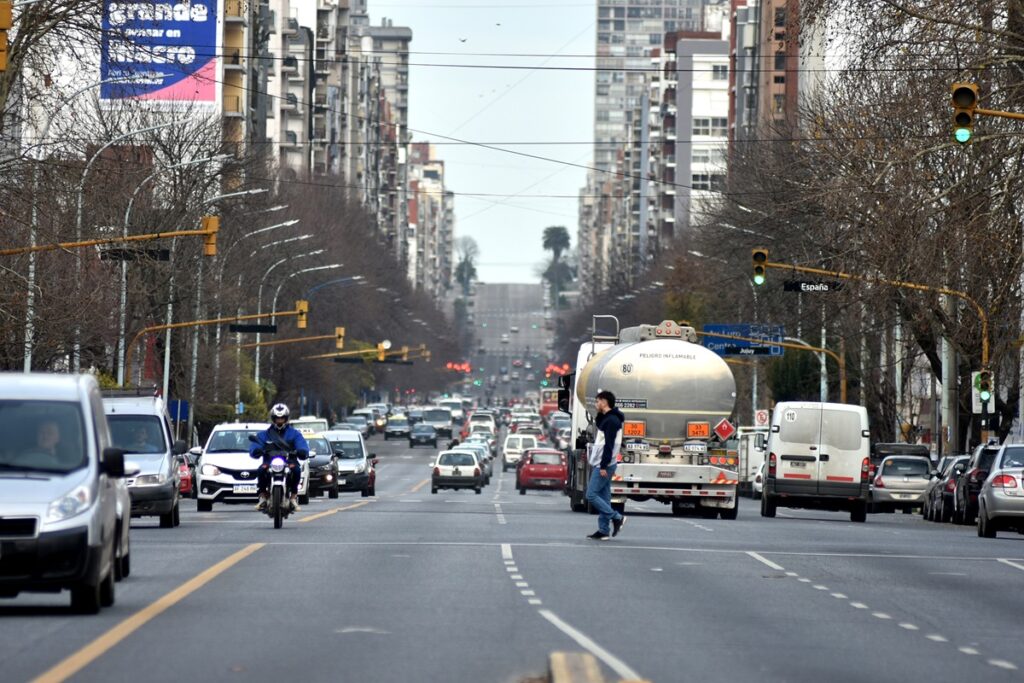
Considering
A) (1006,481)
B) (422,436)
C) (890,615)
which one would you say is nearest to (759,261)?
(1006,481)

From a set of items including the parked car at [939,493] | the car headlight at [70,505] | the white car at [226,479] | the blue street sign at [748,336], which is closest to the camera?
the car headlight at [70,505]

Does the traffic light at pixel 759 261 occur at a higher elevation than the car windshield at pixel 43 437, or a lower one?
higher

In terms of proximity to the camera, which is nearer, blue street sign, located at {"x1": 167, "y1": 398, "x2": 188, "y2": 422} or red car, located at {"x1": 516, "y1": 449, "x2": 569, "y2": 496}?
blue street sign, located at {"x1": 167, "y1": 398, "x2": 188, "y2": 422}

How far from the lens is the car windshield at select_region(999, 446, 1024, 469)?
34312 mm

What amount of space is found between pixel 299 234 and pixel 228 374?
23967mm

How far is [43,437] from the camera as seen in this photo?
16094 mm

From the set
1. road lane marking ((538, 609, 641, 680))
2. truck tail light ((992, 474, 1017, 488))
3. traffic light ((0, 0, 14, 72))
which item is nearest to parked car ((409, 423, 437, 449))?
truck tail light ((992, 474, 1017, 488))

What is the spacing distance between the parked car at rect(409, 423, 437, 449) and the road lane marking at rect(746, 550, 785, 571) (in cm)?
10053

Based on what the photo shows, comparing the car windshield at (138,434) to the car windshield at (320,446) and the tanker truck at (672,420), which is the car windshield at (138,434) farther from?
the car windshield at (320,446)

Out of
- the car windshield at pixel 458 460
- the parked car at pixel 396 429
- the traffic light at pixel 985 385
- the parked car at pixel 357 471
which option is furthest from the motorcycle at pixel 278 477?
the parked car at pixel 396 429

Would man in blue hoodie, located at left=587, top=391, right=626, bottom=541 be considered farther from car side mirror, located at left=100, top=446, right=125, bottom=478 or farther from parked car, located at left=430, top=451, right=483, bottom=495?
parked car, located at left=430, top=451, right=483, bottom=495

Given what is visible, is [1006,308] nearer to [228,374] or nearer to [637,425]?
[637,425]

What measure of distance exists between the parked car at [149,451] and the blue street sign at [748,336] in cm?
4342

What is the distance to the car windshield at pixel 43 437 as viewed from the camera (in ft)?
52.4
